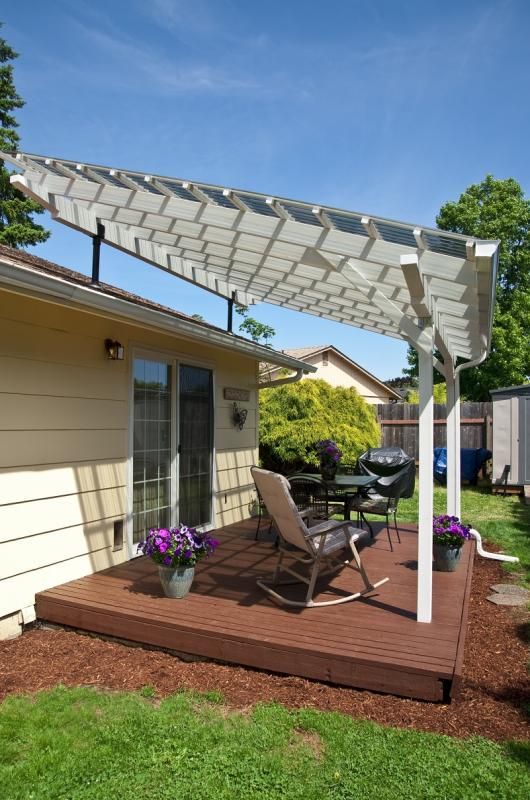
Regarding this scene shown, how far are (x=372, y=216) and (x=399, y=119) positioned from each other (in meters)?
6.33

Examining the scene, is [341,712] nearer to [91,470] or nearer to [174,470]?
[91,470]

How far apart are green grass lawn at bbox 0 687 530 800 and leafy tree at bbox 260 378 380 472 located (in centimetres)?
821

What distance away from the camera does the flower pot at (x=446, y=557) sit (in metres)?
5.00

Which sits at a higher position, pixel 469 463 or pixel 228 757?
pixel 469 463

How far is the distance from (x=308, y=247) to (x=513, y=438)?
30.3ft

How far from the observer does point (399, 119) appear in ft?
27.2

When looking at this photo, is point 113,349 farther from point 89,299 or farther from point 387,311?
point 387,311

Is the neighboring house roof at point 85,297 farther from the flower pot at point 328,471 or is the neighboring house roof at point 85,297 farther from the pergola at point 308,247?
the flower pot at point 328,471

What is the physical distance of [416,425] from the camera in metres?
15.6

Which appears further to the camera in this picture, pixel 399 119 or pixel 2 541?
pixel 399 119

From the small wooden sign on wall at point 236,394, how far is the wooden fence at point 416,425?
856 cm

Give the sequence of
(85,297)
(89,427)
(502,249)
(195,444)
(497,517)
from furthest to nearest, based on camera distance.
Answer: (502,249) < (497,517) < (195,444) < (89,427) < (85,297)

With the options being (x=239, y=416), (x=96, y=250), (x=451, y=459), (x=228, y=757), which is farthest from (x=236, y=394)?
(x=228, y=757)

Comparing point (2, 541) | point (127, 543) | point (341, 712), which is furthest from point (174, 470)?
point (341, 712)
